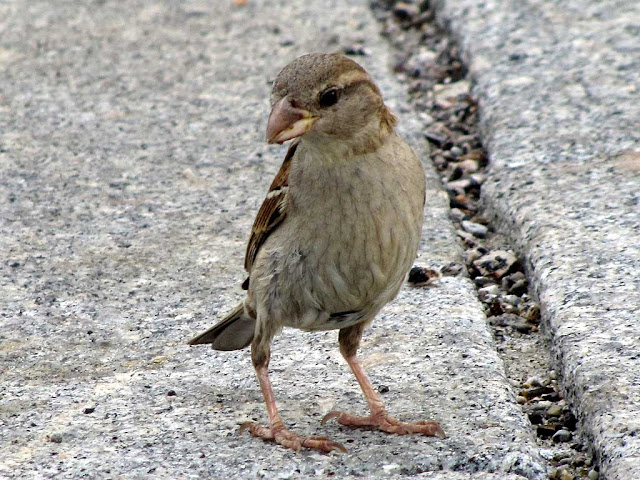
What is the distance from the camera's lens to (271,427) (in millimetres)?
3375

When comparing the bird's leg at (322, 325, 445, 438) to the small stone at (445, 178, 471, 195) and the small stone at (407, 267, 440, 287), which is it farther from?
the small stone at (445, 178, 471, 195)

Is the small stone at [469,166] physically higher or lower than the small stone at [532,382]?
higher

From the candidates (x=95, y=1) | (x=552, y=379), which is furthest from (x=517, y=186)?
(x=95, y=1)

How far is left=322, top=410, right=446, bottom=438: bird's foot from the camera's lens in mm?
3309

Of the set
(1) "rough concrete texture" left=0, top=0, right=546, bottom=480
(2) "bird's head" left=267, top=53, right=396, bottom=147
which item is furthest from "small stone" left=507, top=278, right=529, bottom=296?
(2) "bird's head" left=267, top=53, right=396, bottom=147

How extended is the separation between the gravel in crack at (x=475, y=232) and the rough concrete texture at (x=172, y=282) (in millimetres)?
113

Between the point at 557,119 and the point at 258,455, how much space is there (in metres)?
2.63

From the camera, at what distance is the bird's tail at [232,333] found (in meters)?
3.83

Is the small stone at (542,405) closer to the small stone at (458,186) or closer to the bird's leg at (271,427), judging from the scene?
the bird's leg at (271,427)

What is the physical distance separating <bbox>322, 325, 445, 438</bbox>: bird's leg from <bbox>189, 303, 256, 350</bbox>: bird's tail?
13.9 inches

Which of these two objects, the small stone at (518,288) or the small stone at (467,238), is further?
the small stone at (467,238)

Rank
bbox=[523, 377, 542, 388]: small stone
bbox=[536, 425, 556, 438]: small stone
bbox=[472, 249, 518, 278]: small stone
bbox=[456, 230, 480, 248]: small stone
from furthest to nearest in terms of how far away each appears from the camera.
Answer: bbox=[456, 230, 480, 248]: small stone < bbox=[472, 249, 518, 278]: small stone < bbox=[523, 377, 542, 388]: small stone < bbox=[536, 425, 556, 438]: small stone

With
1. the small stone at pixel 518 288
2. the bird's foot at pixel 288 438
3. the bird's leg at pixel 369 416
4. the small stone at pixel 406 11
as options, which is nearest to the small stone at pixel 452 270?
the small stone at pixel 518 288

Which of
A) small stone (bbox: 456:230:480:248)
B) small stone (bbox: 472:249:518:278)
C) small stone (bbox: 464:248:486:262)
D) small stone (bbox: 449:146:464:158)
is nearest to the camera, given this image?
small stone (bbox: 472:249:518:278)
